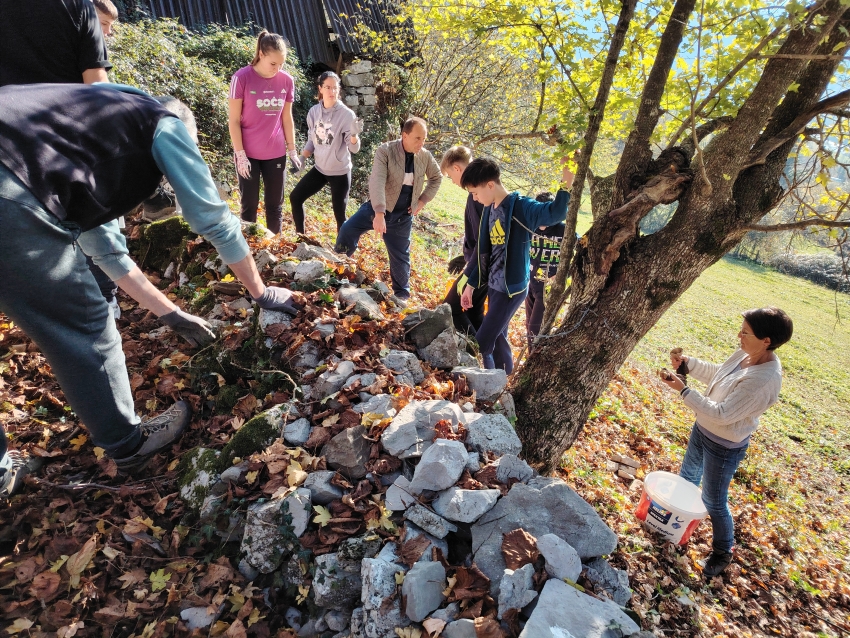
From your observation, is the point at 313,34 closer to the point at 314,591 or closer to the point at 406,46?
the point at 406,46

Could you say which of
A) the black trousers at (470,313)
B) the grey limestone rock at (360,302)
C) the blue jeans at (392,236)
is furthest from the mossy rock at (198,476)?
the blue jeans at (392,236)

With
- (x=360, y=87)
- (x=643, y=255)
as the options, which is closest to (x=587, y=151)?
(x=643, y=255)

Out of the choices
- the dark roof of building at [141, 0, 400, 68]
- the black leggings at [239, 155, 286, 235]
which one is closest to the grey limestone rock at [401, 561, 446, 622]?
the black leggings at [239, 155, 286, 235]

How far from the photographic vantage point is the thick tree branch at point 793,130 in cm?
283

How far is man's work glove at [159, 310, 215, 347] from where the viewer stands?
2.59m

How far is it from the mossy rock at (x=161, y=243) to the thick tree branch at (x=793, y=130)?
451cm

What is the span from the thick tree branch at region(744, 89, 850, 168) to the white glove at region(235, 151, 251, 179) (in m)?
4.10

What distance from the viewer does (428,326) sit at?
313cm

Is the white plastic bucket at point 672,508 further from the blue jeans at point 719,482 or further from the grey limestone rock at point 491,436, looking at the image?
the grey limestone rock at point 491,436

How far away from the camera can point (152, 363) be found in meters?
2.99

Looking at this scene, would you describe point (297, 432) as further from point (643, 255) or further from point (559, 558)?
point (643, 255)

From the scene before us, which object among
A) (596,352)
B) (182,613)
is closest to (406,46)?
(596,352)

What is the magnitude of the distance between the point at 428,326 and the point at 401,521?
4.67ft

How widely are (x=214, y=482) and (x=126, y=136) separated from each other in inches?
63.3
